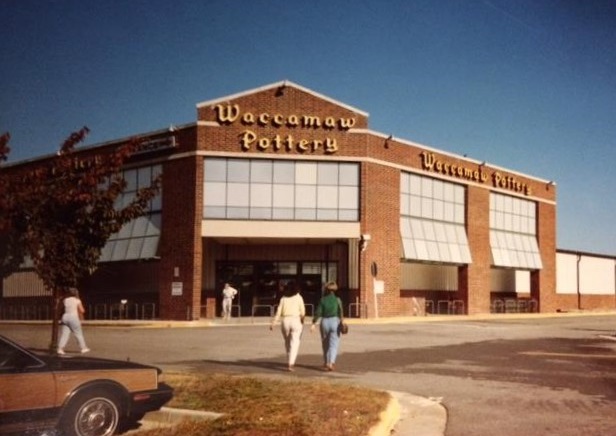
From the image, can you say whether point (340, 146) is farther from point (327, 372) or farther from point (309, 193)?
point (327, 372)

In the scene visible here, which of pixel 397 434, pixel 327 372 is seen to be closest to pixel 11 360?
pixel 397 434

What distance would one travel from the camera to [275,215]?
3284 centimetres

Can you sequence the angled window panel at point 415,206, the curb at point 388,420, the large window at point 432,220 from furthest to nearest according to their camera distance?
the angled window panel at point 415,206 < the large window at point 432,220 < the curb at point 388,420

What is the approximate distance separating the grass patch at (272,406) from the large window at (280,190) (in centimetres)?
2115

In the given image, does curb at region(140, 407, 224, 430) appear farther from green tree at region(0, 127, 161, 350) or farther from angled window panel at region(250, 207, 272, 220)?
angled window panel at region(250, 207, 272, 220)

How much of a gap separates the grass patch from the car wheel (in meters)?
0.39

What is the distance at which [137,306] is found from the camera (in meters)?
34.0

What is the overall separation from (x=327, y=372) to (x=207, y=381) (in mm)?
3044

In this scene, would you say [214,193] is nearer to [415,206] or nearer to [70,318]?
[415,206]

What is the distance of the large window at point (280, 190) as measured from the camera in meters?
32.5

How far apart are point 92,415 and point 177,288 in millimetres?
25084

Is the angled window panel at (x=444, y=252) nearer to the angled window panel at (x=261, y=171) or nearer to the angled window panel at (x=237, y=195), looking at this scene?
the angled window panel at (x=261, y=171)

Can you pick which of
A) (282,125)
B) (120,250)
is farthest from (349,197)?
(120,250)

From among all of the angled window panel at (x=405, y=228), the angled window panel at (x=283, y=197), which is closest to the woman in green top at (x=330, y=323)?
the angled window panel at (x=283, y=197)
